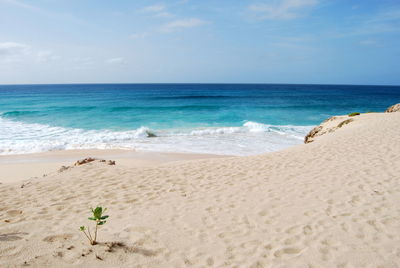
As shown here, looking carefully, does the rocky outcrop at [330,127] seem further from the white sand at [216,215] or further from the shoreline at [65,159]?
the white sand at [216,215]

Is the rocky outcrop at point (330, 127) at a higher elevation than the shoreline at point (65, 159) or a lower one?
higher

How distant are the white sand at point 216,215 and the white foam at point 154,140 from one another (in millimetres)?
7478

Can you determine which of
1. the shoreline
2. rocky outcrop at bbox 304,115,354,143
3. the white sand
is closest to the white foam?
the shoreline

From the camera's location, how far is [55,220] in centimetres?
457

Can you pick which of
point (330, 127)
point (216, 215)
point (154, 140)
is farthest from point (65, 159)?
point (330, 127)

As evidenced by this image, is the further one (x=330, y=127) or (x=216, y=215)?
(x=330, y=127)

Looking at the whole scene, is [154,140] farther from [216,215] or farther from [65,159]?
[216,215]

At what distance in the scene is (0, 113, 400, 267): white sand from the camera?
11.5ft

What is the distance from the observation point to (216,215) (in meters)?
4.84

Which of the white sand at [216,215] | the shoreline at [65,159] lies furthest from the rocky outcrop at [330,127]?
the white sand at [216,215]

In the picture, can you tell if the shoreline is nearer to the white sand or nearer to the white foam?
the white foam

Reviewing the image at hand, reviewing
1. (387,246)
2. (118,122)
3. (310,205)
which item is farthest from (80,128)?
(387,246)

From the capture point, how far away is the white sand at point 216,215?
349 centimetres

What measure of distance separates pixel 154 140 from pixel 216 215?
13.8 metres
